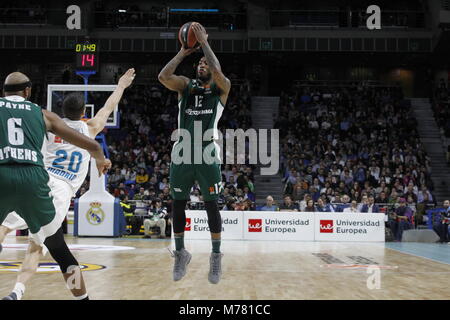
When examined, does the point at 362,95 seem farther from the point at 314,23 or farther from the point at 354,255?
the point at 354,255

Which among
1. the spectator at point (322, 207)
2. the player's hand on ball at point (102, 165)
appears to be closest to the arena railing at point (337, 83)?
the spectator at point (322, 207)

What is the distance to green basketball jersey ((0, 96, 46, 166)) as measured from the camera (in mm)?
3408

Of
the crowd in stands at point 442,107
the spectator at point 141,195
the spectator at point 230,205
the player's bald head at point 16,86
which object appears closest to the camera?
the player's bald head at point 16,86

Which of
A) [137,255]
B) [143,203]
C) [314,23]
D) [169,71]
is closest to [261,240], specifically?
[143,203]

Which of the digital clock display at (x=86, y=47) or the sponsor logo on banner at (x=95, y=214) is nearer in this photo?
the digital clock display at (x=86, y=47)

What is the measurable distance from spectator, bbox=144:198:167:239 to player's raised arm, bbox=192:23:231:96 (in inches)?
395

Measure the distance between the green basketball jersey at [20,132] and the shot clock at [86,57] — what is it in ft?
30.5

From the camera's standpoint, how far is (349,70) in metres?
26.3

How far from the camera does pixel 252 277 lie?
21.7 feet

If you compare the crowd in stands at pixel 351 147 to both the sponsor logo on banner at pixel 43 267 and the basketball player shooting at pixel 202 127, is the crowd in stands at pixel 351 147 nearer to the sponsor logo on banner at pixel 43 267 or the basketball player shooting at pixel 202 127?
the sponsor logo on banner at pixel 43 267

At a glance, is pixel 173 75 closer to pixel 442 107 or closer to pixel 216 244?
pixel 216 244

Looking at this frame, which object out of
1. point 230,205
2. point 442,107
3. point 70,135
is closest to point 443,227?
point 230,205

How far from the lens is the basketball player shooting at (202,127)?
16.2 feet
